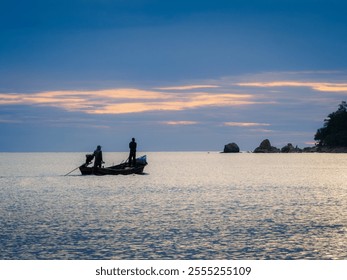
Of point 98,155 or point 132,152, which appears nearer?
point 98,155

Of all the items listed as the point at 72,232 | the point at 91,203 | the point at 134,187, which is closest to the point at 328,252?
the point at 72,232

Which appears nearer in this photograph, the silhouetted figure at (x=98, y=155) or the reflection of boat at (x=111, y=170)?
the silhouetted figure at (x=98, y=155)

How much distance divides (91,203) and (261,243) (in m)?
22.7

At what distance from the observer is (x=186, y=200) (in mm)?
51688

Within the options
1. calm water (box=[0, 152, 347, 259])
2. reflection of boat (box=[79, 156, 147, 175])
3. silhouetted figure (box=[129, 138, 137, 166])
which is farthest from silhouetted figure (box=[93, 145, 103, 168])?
calm water (box=[0, 152, 347, 259])

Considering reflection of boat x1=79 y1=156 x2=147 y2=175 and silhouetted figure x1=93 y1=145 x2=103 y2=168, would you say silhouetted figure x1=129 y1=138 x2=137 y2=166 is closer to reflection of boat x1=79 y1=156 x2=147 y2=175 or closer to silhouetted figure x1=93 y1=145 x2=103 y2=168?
reflection of boat x1=79 y1=156 x2=147 y2=175

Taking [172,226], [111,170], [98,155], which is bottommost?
[172,226]

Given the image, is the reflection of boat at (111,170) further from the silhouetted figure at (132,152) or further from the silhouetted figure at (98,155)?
the silhouetted figure at (98,155)

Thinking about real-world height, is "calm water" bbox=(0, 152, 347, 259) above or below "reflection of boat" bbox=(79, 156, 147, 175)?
below

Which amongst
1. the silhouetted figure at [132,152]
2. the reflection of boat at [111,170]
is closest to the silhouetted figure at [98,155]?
the reflection of boat at [111,170]

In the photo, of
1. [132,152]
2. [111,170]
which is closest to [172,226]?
[132,152]

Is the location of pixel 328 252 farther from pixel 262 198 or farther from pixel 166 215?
pixel 262 198

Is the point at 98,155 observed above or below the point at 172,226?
above

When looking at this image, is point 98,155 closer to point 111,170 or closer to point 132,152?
point 132,152
